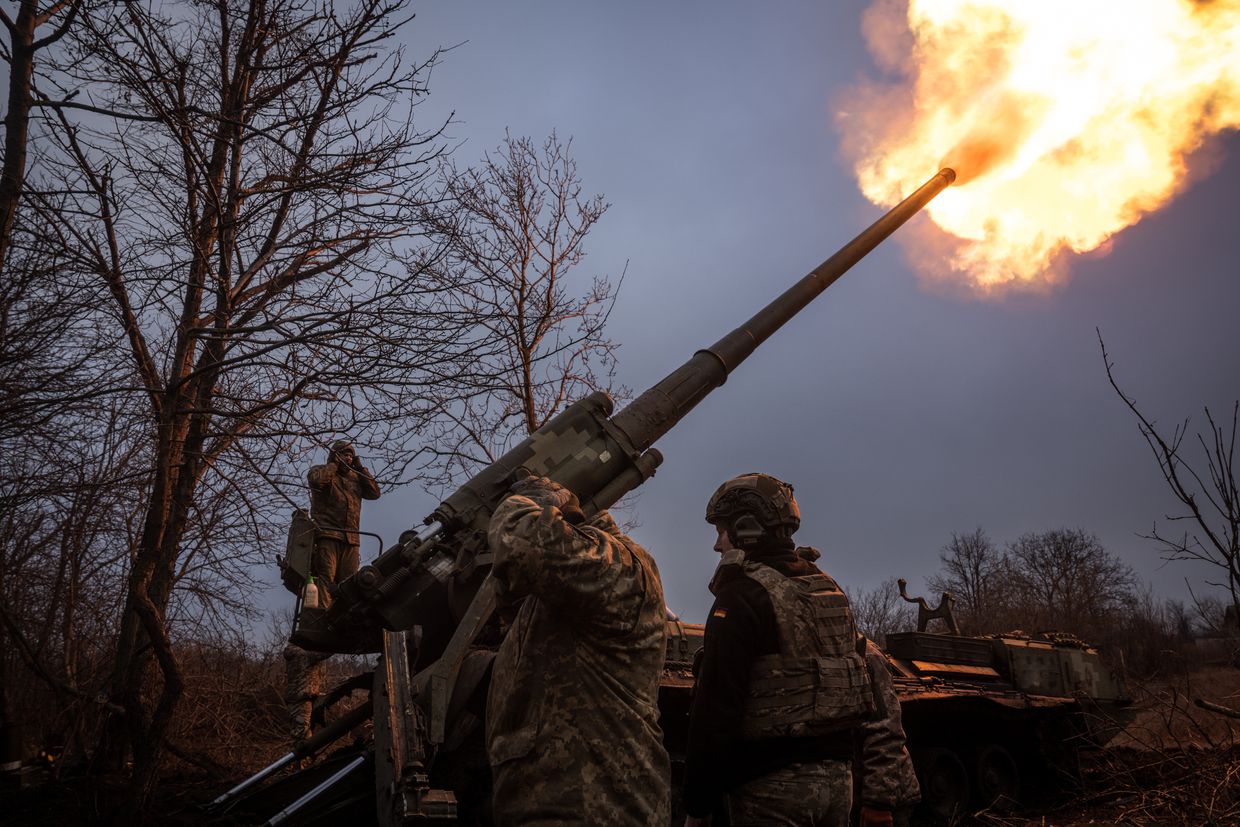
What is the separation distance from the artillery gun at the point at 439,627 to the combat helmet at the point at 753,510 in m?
1.59

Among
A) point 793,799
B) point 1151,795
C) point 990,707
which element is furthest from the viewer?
point 990,707

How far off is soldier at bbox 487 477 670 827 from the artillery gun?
115cm

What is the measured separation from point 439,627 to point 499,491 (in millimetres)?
963

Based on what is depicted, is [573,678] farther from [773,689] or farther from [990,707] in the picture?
[990,707]

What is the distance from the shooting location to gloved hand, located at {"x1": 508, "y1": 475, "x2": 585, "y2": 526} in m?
2.89

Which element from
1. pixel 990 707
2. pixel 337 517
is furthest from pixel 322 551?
pixel 990 707

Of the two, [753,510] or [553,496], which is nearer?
[553,496]

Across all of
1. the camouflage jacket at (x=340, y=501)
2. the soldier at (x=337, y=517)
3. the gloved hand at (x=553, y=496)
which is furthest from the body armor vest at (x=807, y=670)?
the camouflage jacket at (x=340, y=501)

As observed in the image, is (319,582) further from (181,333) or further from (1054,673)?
(1054,673)

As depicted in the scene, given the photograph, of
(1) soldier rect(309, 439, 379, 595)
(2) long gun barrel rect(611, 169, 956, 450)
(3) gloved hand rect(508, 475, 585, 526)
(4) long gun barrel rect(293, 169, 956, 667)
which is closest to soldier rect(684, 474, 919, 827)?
(3) gloved hand rect(508, 475, 585, 526)

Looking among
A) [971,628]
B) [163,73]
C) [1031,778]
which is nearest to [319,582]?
[163,73]

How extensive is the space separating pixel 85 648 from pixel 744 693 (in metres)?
8.39

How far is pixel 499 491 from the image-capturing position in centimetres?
617

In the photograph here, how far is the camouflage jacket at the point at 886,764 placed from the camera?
4066 millimetres
